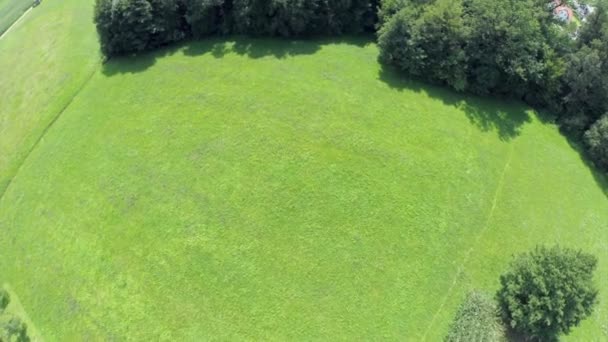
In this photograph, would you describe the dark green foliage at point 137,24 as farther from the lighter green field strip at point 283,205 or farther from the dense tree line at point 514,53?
the dense tree line at point 514,53

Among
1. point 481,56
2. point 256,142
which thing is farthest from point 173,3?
point 481,56

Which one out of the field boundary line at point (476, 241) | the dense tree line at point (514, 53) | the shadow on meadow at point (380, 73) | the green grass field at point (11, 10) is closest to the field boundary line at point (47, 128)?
the shadow on meadow at point (380, 73)

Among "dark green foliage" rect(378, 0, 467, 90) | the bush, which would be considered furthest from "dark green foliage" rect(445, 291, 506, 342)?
"dark green foliage" rect(378, 0, 467, 90)

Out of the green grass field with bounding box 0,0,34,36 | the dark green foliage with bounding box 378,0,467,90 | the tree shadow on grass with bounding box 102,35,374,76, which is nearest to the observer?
the dark green foliage with bounding box 378,0,467,90

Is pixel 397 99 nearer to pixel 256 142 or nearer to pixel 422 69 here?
pixel 422 69

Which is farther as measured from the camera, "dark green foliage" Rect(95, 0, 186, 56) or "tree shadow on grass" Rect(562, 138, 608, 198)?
"dark green foliage" Rect(95, 0, 186, 56)

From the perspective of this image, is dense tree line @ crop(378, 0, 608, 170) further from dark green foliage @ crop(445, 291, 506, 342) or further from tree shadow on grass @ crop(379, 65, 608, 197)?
dark green foliage @ crop(445, 291, 506, 342)
